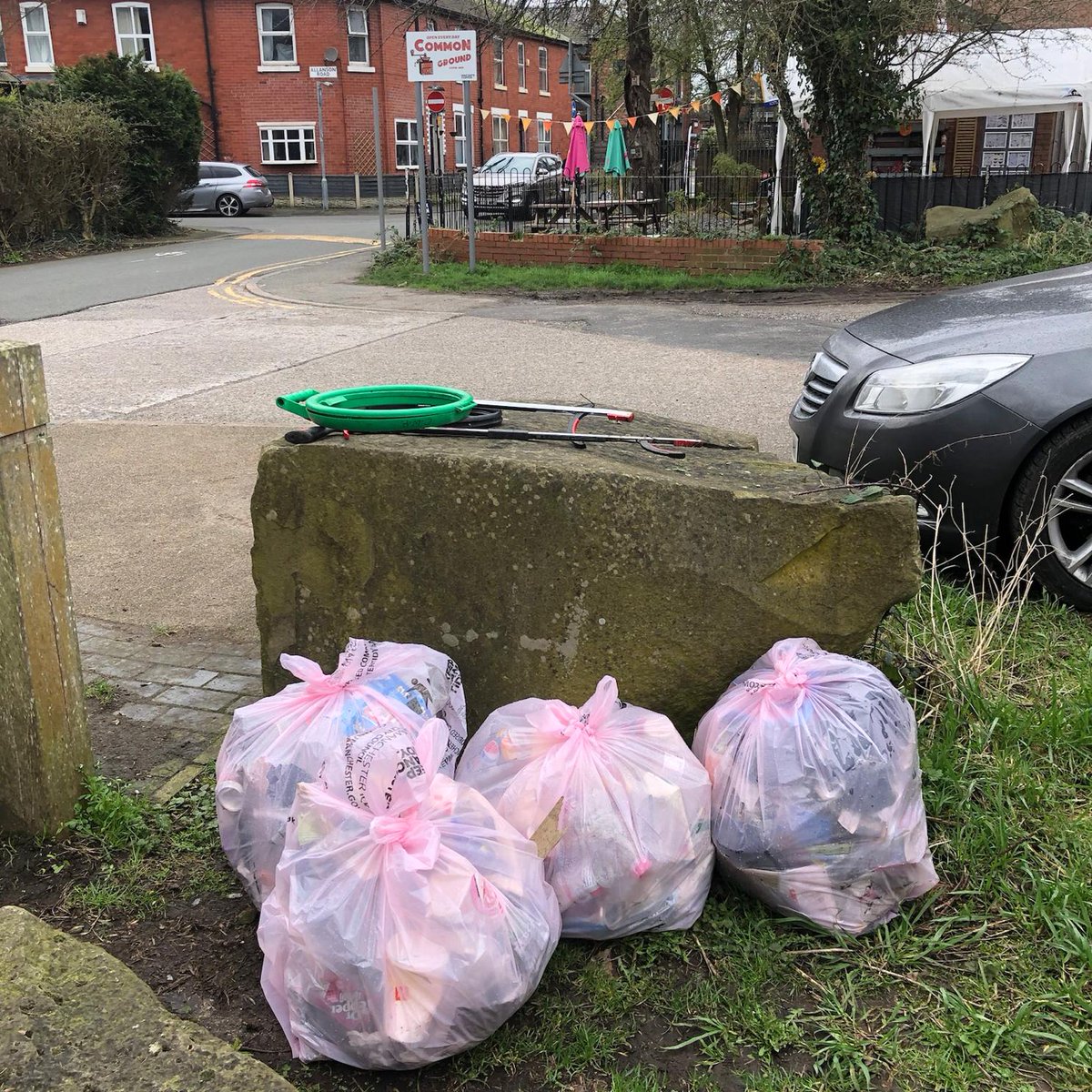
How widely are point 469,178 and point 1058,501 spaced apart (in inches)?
471

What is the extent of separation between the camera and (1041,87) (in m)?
17.7

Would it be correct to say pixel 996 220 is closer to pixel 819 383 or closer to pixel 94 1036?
pixel 819 383

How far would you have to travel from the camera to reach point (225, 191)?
30672 mm

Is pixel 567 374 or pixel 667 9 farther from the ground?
pixel 667 9

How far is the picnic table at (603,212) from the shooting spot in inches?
648

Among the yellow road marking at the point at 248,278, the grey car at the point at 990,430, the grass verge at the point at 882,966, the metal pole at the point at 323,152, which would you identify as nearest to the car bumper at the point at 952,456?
the grey car at the point at 990,430

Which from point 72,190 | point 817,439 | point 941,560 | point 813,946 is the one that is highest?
point 72,190

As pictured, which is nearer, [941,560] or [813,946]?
[813,946]

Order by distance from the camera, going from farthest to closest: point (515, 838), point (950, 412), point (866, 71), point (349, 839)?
point (866, 71) < point (950, 412) < point (515, 838) < point (349, 839)

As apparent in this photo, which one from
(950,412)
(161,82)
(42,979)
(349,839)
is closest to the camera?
(42,979)

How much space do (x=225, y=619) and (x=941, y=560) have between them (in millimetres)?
2796

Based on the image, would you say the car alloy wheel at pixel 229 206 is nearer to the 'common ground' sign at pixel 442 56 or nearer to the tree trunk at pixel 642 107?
the tree trunk at pixel 642 107

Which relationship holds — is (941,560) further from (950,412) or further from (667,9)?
(667,9)

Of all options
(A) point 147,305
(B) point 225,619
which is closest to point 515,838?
(B) point 225,619
